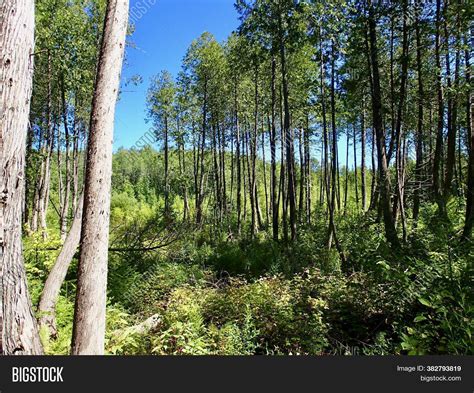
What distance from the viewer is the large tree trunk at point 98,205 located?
3.50m

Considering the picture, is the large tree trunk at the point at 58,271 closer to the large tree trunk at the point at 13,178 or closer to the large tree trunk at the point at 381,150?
the large tree trunk at the point at 13,178

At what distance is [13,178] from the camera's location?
2.92 m

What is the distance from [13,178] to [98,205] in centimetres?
89

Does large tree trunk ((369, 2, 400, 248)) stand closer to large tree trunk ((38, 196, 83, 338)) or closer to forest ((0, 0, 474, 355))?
forest ((0, 0, 474, 355))

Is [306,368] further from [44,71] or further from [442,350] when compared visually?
[44,71]

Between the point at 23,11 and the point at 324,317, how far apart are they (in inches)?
251

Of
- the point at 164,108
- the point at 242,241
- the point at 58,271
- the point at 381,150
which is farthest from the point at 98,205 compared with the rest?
the point at 164,108

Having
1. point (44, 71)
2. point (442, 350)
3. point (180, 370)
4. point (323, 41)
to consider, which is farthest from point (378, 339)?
point (44, 71)

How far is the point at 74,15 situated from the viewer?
46.2 ft

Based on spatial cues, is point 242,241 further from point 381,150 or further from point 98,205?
point 98,205

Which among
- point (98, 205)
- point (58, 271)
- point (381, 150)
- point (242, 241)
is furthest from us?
point (242, 241)

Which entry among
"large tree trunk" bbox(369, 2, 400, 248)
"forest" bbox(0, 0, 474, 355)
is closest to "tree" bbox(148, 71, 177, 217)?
"forest" bbox(0, 0, 474, 355)

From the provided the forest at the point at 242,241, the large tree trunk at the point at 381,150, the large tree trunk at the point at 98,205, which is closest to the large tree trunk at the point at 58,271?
the forest at the point at 242,241

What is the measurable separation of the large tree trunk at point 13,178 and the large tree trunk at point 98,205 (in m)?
0.53
